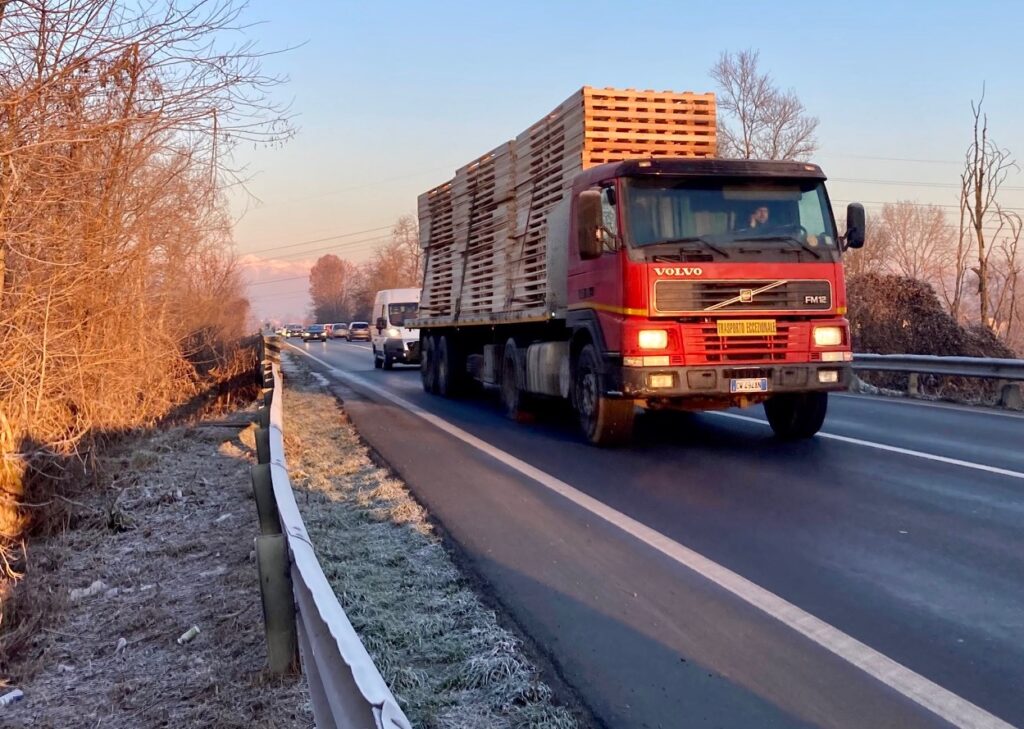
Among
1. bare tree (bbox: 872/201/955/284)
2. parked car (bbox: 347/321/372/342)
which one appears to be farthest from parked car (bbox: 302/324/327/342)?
bare tree (bbox: 872/201/955/284)

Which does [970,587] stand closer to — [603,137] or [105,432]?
[603,137]

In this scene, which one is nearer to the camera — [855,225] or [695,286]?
[695,286]

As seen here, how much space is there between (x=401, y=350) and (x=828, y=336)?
20.1 meters

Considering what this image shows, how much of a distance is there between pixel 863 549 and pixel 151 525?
5947 millimetres

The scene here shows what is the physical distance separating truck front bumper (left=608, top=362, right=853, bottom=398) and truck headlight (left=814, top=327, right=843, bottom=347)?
1.06 ft

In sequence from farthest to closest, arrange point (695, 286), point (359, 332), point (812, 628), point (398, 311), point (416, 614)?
point (359, 332) < point (398, 311) < point (695, 286) < point (416, 614) < point (812, 628)

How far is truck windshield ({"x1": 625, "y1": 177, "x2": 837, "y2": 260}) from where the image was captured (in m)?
9.19

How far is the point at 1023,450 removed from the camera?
31.2ft

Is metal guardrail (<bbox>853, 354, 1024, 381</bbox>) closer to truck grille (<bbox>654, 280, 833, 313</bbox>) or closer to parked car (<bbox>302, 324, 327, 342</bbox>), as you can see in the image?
truck grille (<bbox>654, 280, 833, 313</bbox>)

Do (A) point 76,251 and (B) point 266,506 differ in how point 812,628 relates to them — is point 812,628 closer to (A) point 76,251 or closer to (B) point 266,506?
(B) point 266,506

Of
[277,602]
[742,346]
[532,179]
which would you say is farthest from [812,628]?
[532,179]

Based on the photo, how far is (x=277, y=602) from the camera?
3.91 metres

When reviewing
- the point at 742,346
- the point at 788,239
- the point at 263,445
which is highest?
the point at 788,239

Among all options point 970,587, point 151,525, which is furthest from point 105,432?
point 970,587
